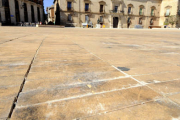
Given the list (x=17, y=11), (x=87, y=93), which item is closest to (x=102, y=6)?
(x=17, y=11)

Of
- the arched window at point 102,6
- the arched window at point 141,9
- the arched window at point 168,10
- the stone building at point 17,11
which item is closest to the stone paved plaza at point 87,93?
the stone building at point 17,11

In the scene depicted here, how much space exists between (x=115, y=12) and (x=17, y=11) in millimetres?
20688

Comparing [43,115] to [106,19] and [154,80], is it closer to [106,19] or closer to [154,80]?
[154,80]

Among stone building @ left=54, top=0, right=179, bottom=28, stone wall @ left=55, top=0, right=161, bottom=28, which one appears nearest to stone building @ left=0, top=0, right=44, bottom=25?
stone building @ left=54, top=0, right=179, bottom=28

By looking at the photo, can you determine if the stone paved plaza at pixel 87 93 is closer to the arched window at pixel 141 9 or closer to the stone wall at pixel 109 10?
the stone wall at pixel 109 10

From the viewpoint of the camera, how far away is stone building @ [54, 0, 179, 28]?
27531 mm

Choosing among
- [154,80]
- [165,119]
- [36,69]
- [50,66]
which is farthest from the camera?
[50,66]

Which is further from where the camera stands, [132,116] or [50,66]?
[50,66]

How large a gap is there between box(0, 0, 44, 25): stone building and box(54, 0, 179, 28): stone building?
527 cm

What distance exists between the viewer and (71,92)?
1.01m

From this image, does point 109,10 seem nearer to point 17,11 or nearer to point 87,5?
point 87,5

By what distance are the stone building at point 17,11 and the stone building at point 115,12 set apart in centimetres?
527

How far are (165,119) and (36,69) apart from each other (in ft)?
4.16

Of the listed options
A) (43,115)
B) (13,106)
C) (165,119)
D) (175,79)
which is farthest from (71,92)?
(175,79)
